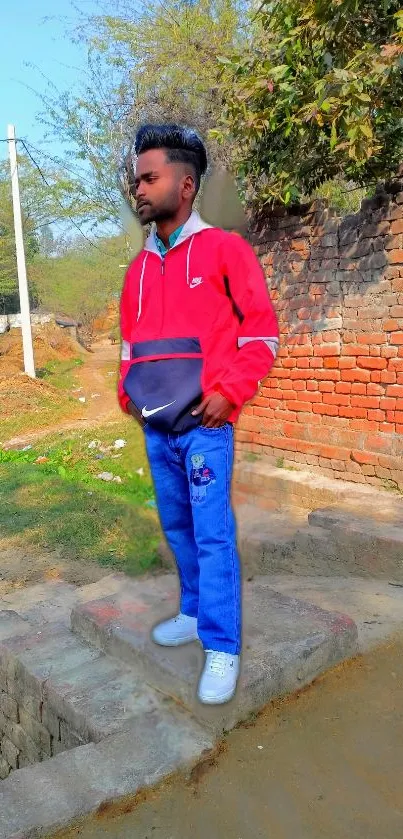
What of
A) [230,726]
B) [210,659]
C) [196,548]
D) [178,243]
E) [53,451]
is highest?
[178,243]

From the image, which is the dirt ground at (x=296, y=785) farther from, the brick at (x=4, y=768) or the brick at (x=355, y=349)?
the brick at (x=355, y=349)

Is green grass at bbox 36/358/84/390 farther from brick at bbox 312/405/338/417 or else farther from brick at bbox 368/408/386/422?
brick at bbox 368/408/386/422

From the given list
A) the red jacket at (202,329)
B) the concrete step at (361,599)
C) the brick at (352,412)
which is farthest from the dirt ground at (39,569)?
the red jacket at (202,329)

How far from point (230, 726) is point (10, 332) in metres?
18.5

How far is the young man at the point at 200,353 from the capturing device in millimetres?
1897

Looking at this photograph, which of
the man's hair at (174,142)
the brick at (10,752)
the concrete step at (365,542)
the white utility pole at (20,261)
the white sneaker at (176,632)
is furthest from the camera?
the white utility pole at (20,261)

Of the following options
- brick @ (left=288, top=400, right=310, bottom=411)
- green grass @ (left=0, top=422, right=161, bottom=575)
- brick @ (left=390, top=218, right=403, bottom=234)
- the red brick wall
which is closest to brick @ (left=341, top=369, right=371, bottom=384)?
the red brick wall

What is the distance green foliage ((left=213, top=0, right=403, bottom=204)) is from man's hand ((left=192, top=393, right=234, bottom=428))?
313cm

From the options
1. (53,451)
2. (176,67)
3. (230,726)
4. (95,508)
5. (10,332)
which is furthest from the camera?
A: (10,332)

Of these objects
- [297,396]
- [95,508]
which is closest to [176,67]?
[297,396]

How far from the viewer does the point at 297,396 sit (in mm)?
5574

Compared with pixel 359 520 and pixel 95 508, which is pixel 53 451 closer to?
pixel 95 508

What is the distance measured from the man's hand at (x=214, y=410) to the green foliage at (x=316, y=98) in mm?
3125

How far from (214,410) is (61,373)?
563 inches
